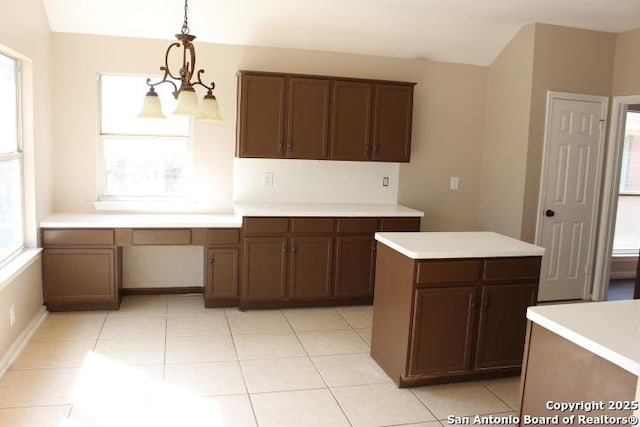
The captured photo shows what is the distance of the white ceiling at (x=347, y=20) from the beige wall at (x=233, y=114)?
4.6 inches

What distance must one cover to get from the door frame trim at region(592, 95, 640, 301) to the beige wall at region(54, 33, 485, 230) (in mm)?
1212

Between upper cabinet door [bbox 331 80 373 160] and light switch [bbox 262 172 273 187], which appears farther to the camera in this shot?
light switch [bbox 262 172 273 187]

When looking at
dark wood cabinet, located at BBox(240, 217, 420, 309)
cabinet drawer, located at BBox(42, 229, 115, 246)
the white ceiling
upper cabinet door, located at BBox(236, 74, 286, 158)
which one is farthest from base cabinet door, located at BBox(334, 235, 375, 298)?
cabinet drawer, located at BBox(42, 229, 115, 246)

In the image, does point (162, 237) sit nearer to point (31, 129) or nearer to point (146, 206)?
point (146, 206)

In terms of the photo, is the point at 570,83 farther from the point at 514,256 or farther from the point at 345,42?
the point at 514,256

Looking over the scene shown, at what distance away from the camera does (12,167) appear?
3775mm

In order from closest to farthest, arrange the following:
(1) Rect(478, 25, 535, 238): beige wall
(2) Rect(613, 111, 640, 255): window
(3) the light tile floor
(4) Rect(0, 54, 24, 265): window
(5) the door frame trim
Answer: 1. (3) the light tile floor
2. (4) Rect(0, 54, 24, 265): window
3. (1) Rect(478, 25, 535, 238): beige wall
4. (5) the door frame trim
5. (2) Rect(613, 111, 640, 255): window

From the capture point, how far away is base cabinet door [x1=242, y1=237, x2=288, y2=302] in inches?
180

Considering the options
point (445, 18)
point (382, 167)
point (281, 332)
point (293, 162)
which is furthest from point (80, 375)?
point (445, 18)

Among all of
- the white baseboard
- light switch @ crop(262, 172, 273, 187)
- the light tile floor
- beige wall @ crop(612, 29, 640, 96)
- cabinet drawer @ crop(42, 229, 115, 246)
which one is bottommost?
the light tile floor

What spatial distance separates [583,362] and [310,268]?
3030 millimetres

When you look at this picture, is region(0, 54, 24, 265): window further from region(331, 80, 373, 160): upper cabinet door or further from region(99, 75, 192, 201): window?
region(331, 80, 373, 160): upper cabinet door

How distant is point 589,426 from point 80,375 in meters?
2.81

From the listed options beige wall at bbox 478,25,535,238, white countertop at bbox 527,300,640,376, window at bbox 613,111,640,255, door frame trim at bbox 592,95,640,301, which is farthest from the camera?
window at bbox 613,111,640,255
